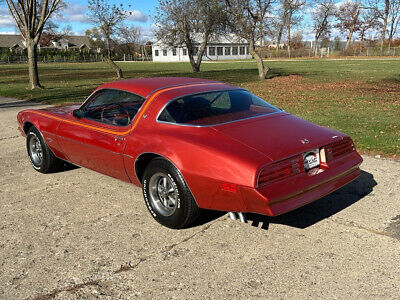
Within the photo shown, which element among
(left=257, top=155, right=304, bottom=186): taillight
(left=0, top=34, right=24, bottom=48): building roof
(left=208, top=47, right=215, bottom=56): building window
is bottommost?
(left=257, top=155, right=304, bottom=186): taillight

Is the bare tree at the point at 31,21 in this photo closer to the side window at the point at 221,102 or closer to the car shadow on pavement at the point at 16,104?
the car shadow on pavement at the point at 16,104

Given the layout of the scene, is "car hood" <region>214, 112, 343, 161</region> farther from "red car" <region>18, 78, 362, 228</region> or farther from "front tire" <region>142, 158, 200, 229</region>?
"front tire" <region>142, 158, 200, 229</region>

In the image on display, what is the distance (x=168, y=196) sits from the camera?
369 cm

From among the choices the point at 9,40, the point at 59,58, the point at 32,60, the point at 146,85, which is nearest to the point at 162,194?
the point at 146,85

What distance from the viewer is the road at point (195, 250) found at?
2.78 metres

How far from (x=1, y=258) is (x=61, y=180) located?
6.55 feet

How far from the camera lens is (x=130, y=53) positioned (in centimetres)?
9012

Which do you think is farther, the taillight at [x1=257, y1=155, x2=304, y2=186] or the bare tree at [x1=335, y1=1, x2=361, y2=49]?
the bare tree at [x1=335, y1=1, x2=361, y2=49]

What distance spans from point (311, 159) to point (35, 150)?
159 inches

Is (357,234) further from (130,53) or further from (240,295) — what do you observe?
(130,53)

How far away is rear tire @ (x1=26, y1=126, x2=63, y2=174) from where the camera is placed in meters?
5.22

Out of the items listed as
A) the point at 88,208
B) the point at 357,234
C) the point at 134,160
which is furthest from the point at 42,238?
the point at 357,234

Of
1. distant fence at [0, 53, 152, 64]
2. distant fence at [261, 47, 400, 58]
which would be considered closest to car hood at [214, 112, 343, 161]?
distant fence at [261, 47, 400, 58]

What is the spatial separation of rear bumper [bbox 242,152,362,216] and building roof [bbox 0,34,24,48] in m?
113
